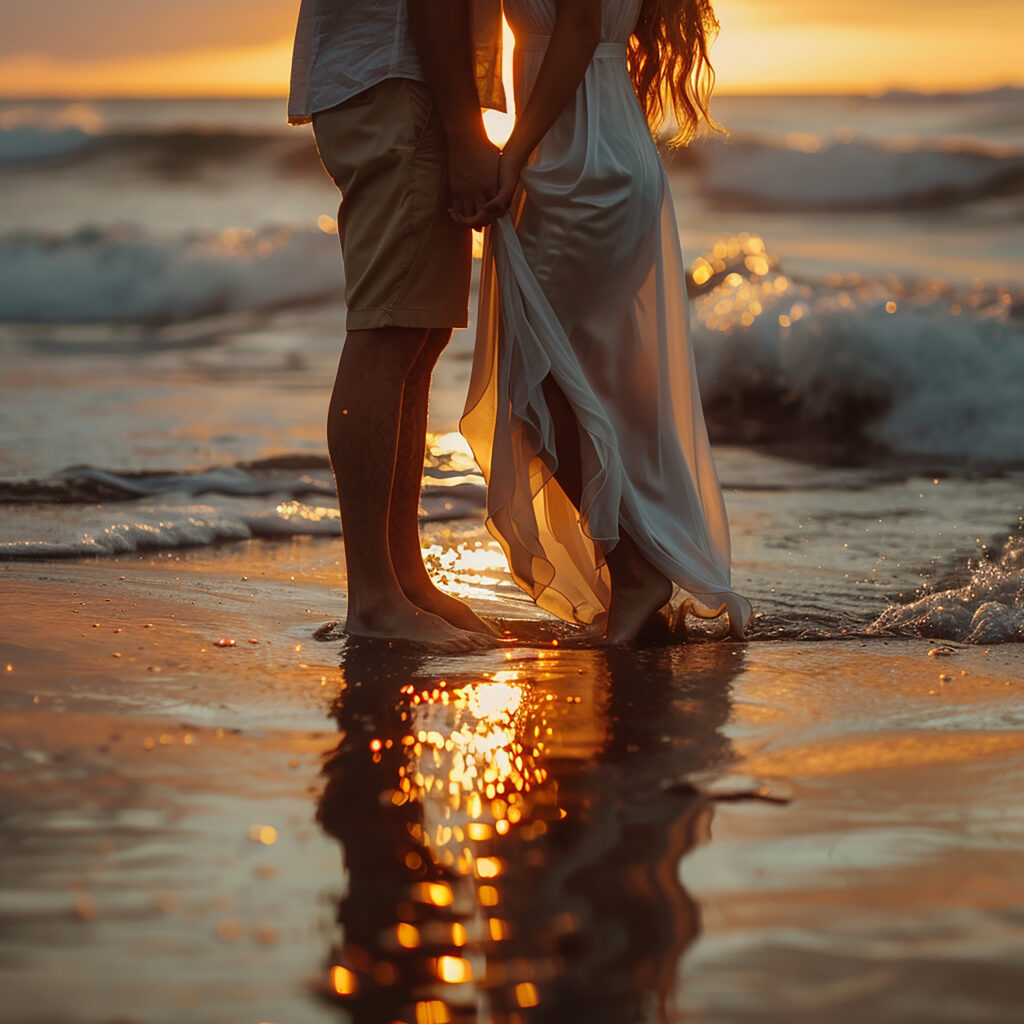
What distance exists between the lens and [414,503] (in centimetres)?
263

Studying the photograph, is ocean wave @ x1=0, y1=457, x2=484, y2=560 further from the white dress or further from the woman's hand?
the woman's hand

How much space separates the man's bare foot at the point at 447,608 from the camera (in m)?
2.54

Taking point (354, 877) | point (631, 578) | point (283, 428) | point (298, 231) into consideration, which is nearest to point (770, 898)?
point (354, 877)

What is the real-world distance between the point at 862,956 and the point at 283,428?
4149mm

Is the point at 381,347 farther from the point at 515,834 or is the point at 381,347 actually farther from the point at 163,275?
the point at 163,275

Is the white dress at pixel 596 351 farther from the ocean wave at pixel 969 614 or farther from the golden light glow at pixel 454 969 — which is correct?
the golden light glow at pixel 454 969

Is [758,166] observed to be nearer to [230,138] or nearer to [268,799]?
[230,138]

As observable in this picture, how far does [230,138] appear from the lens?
2028 centimetres

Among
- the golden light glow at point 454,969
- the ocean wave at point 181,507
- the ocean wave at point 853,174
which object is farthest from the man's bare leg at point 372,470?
the ocean wave at point 853,174

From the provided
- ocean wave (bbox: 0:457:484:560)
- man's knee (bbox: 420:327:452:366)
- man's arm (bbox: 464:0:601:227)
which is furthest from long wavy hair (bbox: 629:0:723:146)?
ocean wave (bbox: 0:457:484:560)

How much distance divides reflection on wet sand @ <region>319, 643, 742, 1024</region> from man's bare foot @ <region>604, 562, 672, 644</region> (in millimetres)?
211

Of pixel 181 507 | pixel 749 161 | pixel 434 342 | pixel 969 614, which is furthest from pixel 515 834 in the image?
pixel 749 161

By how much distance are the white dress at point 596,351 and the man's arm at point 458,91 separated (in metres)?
0.11

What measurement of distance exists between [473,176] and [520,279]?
196 millimetres
